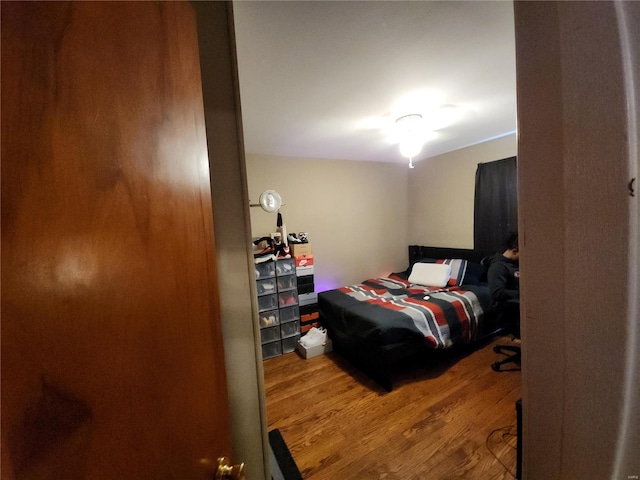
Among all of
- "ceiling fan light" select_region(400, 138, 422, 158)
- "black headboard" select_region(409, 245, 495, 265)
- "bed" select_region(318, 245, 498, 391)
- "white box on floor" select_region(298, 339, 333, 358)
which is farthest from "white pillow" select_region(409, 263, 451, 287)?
"ceiling fan light" select_region(400, 138, 422, 158)

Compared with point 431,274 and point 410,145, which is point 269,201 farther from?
point 431,274

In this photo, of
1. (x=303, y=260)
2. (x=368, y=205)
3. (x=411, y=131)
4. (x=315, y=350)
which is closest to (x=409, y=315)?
(x=315, y=350)

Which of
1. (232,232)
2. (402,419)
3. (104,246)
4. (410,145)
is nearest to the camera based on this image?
(104,246)

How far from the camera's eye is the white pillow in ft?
10.7

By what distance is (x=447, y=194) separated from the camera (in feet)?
12.6

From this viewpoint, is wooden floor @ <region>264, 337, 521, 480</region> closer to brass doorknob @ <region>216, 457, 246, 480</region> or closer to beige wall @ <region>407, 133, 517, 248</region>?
brass doorknob @ <region>216, 457, 246, 480</region>

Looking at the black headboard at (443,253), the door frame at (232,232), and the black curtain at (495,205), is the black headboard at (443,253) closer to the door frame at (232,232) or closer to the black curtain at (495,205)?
the black curtain at (495,205)

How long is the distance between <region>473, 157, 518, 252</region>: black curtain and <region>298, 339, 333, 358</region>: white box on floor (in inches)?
98.3

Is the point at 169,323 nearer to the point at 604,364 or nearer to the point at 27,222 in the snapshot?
the point at 27,222

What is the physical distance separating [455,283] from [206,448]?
3362 millimetres

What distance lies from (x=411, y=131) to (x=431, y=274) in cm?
197

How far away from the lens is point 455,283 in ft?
10.6

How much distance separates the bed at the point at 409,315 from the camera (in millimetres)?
2213

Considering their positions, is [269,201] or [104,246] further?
[269,201]
